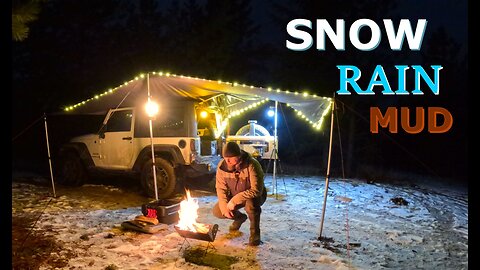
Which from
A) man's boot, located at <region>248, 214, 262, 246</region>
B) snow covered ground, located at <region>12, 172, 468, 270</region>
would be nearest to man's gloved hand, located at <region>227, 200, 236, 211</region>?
man's boot, located at <region>248, 214, 262, 246</region>

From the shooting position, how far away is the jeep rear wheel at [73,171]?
1056cm

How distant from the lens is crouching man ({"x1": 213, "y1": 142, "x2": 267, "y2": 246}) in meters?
5.78

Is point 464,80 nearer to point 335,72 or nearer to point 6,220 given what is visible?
point 335,72

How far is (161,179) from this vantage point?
912 cm

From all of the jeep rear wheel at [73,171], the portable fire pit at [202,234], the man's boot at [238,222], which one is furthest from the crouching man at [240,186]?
the jeep rear wheel at [73,171]

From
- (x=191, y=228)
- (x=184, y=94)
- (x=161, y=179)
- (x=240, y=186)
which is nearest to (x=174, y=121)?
(x=184, y=94)

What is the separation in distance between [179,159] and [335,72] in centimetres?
1426

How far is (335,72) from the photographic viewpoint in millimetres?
21016

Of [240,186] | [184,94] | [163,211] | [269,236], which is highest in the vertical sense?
[184,94]

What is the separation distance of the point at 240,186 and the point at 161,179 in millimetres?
3630

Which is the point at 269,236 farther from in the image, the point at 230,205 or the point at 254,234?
the point at 230,205

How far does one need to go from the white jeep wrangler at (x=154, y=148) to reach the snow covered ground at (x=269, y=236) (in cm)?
65

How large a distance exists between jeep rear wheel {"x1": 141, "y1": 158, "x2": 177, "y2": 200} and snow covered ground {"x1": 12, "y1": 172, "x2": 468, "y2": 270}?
14.2 inches

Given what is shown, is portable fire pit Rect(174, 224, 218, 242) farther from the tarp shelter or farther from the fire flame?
the tarp shelter
